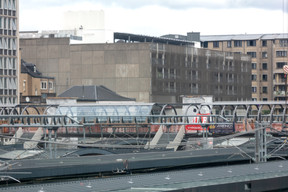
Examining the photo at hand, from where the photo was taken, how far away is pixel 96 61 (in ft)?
411

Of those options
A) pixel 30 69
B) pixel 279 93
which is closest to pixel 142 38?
pixel 30 69

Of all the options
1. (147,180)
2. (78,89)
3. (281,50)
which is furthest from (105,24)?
(147,180)

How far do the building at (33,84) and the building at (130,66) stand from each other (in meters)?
1.33

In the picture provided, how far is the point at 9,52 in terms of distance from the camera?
11631cm

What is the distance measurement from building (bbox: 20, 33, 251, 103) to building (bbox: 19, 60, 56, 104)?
52.3 inches

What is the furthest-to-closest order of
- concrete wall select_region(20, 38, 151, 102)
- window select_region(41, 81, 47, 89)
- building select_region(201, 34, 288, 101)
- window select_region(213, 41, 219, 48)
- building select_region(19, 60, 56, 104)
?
window select_region(213, 41, 219, 48) < building select_region(201, 34, 288, 101) < window select_region(41, 81, 47, 89) < building select_region(19, 60, 56, 104) < concrete wall select_region(20, 38, 151, 102)

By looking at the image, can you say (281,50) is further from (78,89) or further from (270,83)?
(78,89)

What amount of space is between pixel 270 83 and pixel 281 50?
9.18 meters

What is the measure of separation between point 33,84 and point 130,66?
18.7 metres

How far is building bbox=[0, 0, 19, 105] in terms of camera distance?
115062mm

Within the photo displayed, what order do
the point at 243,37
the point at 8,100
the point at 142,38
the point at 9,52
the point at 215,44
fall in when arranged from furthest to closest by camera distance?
the point at 215,44 → the point at 243,37 → the point at 142,38 → the point at 9,52 → the point at 8,100

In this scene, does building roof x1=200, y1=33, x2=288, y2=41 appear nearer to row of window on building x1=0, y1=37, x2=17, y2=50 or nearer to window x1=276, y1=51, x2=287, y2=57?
window x1=276, y1=51, x2=287, y2=57

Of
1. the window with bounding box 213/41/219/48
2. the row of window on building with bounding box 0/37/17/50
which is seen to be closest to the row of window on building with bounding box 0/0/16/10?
the row of window on building with bounding box 0/37/17/50

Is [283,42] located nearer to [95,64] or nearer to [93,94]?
[95,64]
